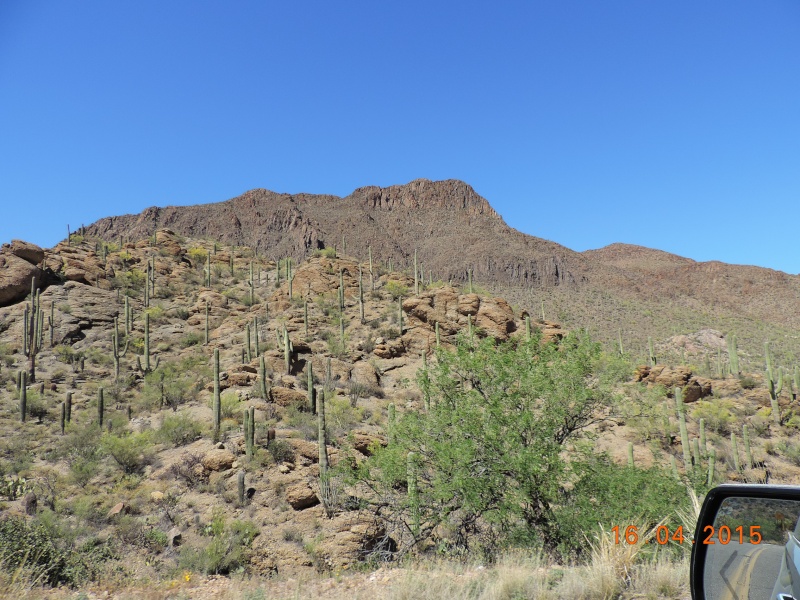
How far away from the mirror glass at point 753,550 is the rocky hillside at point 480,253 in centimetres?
6245

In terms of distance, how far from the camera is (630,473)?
9008 millimetres

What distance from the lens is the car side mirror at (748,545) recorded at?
6.43ft

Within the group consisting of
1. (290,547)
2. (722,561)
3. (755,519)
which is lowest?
(290,547)

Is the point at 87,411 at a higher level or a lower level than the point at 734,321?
lower

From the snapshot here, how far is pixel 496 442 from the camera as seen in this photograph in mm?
8492

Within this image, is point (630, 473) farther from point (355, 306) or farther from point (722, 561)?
point (355, 306)

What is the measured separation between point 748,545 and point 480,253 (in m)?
88.6

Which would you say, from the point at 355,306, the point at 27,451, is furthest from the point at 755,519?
the point at 355,306

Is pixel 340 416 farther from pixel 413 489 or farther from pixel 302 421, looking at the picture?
pixel 413 489

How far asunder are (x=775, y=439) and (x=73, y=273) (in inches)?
1760

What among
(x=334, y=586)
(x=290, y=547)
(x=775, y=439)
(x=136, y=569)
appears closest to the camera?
(x=334, y=586)

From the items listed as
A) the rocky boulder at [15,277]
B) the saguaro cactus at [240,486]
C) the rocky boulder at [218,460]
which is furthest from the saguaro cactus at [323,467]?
the rocky boulder at [15,277]

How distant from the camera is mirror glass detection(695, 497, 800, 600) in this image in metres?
1.92

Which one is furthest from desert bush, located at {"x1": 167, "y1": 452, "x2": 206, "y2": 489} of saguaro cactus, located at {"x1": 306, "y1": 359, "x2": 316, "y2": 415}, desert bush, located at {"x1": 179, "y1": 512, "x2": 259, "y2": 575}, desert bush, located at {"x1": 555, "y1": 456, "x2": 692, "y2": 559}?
desert bush, located at {"x1": 555, "y1": 456, "x2": 692, "y2": 559}
